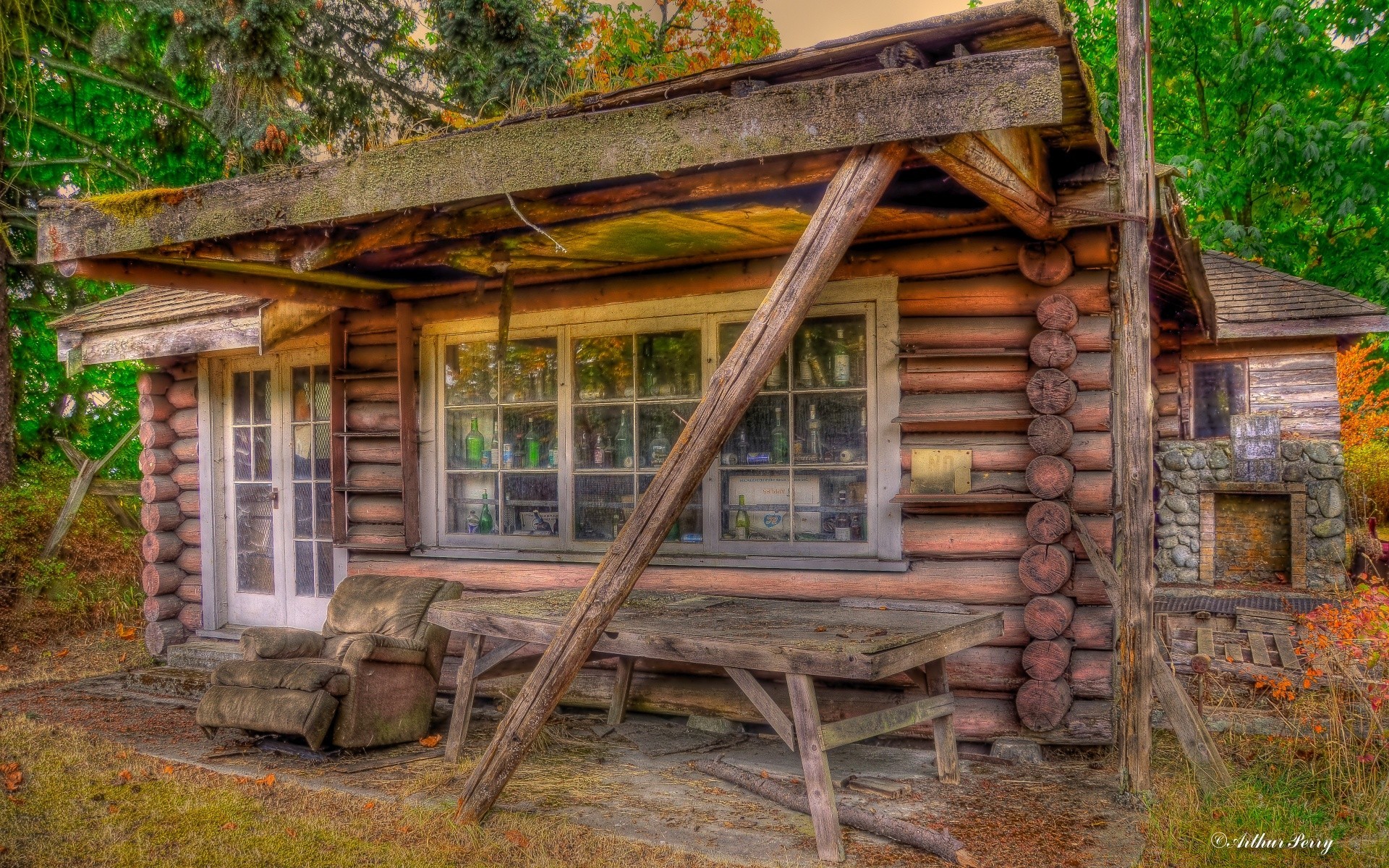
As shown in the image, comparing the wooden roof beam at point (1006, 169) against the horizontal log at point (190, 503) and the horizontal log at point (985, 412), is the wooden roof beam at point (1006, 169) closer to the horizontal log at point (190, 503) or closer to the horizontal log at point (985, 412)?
the horizontal log at point (985, 412)

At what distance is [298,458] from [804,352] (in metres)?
4.27

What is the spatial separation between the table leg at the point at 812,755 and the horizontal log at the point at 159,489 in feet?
21.9

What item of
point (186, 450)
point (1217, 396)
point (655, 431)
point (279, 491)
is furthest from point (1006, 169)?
point (1217, 396)

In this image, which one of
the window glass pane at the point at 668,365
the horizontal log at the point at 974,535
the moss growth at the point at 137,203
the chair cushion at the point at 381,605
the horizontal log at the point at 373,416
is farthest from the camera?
the horizontal log at the point at 373,416

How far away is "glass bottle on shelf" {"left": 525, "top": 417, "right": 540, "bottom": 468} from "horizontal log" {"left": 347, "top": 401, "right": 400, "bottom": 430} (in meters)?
1.08

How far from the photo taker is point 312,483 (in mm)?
7516

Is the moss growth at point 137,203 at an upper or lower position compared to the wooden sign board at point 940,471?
upper

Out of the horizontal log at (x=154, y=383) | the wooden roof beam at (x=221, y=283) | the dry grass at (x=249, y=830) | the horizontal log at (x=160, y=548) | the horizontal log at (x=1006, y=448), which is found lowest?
the dry grass at (x=249, y=830)

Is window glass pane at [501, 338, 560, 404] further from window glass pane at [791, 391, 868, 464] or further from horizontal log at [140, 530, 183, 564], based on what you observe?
horizontal log at [140, 530, 183, 564]

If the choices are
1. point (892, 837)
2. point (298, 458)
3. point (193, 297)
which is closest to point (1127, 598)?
point (892, 837)

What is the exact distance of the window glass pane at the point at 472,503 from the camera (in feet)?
21.7

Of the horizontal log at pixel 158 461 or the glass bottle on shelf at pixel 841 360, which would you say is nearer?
the glass bottle on shelf at pixel 841 360

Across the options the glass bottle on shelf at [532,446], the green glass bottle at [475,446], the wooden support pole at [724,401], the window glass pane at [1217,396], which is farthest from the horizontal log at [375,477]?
the window glass pane at [1217,396]

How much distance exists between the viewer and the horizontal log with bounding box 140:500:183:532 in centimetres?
828
